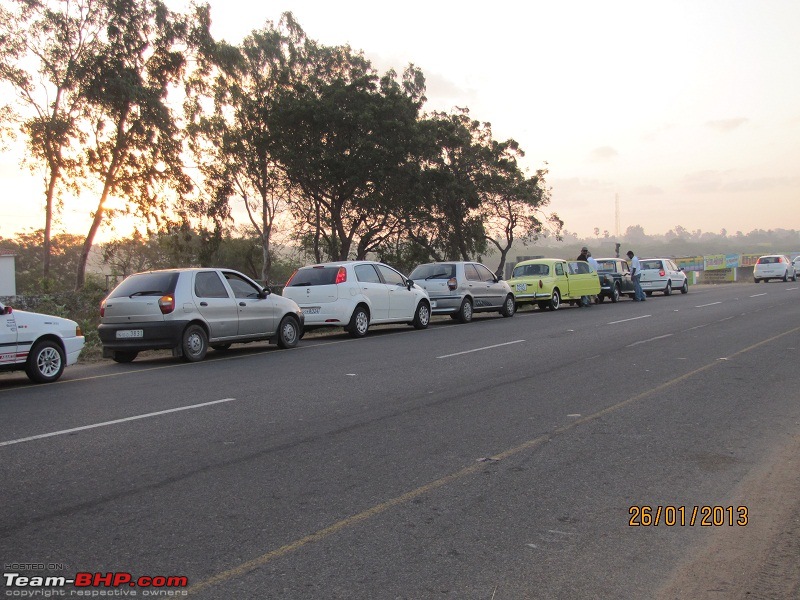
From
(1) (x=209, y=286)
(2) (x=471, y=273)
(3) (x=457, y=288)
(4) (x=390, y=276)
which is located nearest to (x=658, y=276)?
(2) (x=471, y=273)

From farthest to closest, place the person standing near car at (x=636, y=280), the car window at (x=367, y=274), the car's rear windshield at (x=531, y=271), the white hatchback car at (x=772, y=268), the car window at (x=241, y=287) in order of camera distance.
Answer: the white hatchback car at (x=772, y=268) < the person standing near car at (x=636, y=280) < the car's rear windshield at (x=531, y=271) < the car window at (x=367, y=274) < the car window at (x=241, y=287)

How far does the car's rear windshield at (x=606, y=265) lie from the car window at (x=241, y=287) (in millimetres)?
19526

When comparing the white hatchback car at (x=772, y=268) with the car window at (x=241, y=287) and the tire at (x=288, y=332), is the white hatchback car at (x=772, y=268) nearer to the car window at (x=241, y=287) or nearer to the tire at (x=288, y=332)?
the tire at (x=288, y=332)

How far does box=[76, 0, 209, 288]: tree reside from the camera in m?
33.2

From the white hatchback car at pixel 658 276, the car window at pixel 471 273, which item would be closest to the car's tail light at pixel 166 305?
the car window at pixel 471 273

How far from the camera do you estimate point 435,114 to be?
47312mm

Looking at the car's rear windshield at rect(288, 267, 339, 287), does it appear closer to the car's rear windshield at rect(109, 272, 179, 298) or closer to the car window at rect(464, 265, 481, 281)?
the car's rear windshield at rect(109, 272, 179, 298)

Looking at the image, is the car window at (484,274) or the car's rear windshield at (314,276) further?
the car window at (484,274)

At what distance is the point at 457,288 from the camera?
2188cm

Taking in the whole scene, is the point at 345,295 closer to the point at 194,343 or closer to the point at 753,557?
the point at 194,343

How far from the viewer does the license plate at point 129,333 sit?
529 inches

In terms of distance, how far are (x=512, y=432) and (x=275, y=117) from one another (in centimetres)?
3277

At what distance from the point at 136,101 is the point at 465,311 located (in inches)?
779

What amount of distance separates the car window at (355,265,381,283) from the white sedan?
717 cm
